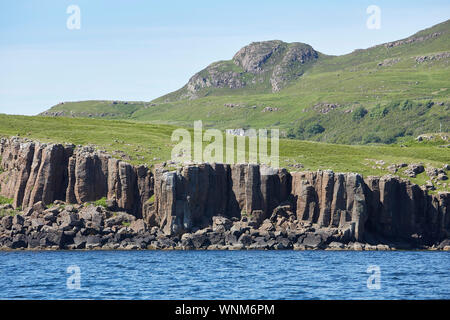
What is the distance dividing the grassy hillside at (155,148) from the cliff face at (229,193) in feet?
19.8

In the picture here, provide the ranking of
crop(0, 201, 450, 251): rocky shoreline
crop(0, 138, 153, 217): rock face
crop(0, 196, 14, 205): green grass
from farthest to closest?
crop(0, 196, 14, 205): green grass
crop(0, 138, 153, 217): rock face
crop(0, 201, 450, 251): rocky shoreline

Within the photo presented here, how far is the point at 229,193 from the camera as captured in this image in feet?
302

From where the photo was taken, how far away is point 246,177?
299 feet

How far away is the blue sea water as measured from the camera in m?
42.4

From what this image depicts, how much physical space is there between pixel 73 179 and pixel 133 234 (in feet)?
42.7

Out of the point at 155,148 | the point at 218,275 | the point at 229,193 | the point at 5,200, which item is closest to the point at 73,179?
the point at 5,200

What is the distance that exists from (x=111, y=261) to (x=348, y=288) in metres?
26.2

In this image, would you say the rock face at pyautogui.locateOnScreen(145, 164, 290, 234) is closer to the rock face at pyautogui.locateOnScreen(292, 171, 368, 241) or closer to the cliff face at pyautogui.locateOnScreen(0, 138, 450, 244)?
the cliff face at pyautogui.locateOnScreen(0, 138, 450, 244)

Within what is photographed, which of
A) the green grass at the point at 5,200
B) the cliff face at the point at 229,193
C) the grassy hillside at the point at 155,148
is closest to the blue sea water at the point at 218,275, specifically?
the cliff face at the point at 229,193

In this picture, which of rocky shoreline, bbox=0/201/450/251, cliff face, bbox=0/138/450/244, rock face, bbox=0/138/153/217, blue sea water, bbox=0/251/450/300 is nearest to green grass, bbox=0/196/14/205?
rock face, bbox=0/138/153/217

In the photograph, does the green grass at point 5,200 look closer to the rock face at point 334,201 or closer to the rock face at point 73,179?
the rock face at point 73,179

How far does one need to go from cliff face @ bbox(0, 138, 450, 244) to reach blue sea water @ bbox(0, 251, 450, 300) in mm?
A: 12074

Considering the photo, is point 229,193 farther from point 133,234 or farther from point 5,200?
point 5,200

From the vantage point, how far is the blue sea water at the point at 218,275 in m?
42.4
